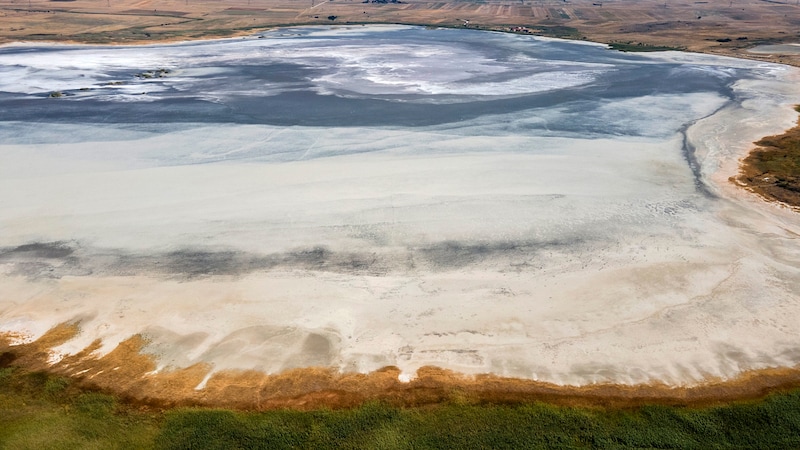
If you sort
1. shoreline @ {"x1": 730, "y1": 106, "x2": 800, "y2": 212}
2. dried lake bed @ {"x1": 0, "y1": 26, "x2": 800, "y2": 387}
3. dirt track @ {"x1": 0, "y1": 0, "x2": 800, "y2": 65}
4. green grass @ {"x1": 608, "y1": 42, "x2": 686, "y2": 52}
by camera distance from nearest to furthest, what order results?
dried lake bed @ {"x1": 0, "y1": 26, "x2": 800, "y2": 387} < shoreline @ {"x1": 730, "y1": 106, "x2": 800, "y2": 212} < green grass @ {"x1": 608, "y1": 42, "x2": 686, "y2": 52} < dirt track @ {"x1": 0, "y1": 0, "x2": 800, "y2": 65}

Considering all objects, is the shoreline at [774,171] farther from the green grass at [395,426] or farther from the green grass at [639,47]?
the green grass at [639,47]

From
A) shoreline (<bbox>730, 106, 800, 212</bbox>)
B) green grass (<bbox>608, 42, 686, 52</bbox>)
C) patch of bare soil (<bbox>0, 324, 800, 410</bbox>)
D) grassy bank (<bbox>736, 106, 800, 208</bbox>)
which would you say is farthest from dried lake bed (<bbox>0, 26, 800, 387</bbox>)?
green grass (<bbox>608, 42, 686, 52</bbox>)

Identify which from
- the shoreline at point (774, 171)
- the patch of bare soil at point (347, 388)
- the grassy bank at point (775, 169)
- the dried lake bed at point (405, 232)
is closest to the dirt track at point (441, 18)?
the shoreline at point (774, 171)

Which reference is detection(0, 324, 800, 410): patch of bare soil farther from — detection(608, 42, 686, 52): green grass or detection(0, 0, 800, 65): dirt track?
detection(608, 42, 686, 52): green grass

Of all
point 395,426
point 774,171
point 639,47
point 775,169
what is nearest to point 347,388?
point 395,426

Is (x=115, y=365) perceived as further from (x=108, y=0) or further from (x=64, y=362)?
(x=108, y=0)
